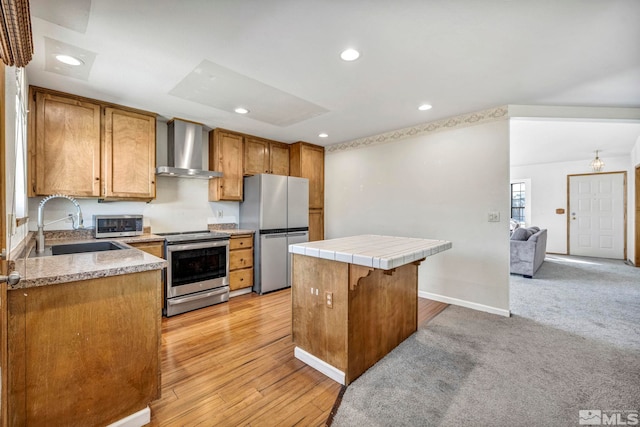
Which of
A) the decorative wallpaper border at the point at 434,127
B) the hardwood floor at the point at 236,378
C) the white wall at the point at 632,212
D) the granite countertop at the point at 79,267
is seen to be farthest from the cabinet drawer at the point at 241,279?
the white wall at the point at 632,212

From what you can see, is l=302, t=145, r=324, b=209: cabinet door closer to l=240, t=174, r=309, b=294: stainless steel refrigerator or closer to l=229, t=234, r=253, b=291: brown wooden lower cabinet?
l=240, t=174, r=309, b=294: stainless steel refrigerator

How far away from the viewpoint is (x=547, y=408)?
5.38 ft

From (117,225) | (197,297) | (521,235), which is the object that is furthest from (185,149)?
(521,235)

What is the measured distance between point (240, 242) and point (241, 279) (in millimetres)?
525

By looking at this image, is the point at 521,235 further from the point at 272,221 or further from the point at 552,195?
the point at 272,221

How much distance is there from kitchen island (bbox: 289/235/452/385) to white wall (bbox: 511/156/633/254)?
6.86 meters

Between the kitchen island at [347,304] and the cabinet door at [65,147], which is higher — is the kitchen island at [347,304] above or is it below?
below

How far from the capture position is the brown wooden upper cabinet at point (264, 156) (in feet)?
13.9

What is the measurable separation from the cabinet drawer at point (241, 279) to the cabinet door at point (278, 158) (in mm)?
1719

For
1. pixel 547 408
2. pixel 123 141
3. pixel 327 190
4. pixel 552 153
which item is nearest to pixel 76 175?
pixel 123 141

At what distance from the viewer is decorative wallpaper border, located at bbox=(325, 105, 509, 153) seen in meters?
3.11

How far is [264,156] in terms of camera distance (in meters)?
4.46

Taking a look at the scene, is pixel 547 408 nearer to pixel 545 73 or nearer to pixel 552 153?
pixel 545 73

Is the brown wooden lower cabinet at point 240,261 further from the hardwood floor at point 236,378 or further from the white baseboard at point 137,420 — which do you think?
the white baseboard at point 137,420
